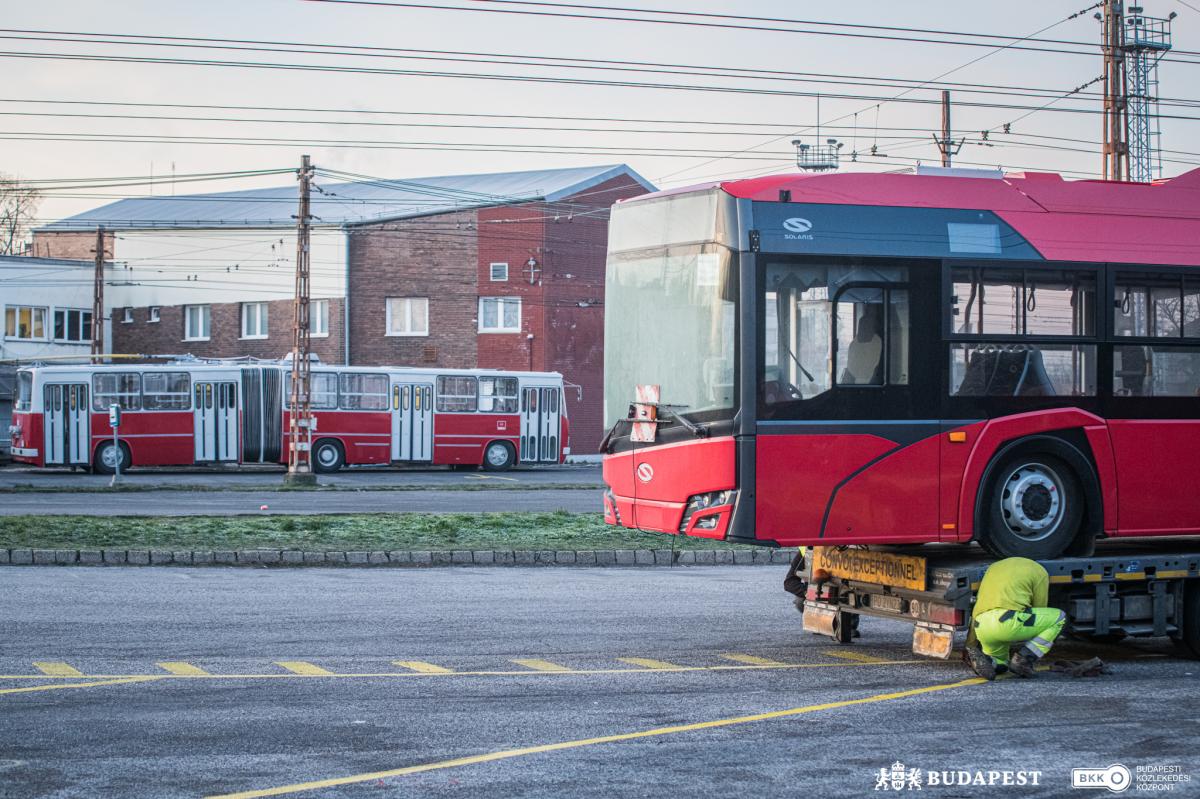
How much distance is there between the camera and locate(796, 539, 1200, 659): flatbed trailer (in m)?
10.2

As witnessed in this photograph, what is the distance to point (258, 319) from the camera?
56.2 m

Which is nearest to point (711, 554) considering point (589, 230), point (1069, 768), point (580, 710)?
point (580, 710)

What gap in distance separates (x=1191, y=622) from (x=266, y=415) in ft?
112

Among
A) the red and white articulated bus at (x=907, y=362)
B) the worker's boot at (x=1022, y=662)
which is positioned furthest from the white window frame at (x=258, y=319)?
the worker's boot at (x=1022, y=662)

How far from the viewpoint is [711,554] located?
19016mm

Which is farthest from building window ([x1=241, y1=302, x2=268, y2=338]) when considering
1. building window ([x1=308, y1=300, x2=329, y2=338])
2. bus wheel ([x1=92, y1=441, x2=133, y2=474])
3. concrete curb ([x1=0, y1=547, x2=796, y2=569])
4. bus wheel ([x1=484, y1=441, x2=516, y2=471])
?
concrete curb ([x1=0, y1=547, x2=796, y2=569])

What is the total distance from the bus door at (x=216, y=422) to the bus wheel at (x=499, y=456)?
7787 millimetres

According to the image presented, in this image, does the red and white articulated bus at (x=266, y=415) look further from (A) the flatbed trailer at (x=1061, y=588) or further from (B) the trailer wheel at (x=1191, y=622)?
(B) the trailer wheel at (x=1191, y=622)

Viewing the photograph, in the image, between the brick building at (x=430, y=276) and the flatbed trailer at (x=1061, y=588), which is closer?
the flatbed trailer at (x=1061, y=588)

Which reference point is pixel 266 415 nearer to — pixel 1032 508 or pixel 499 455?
pixel 499 455

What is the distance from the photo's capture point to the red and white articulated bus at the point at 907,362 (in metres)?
10.1

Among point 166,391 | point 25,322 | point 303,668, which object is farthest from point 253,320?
point 303,668

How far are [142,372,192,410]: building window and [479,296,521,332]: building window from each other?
1350 centimetres

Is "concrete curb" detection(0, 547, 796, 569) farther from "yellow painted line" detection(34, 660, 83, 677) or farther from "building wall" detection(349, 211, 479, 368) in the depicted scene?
"building wall" detection(349, 211, 479, 368)
